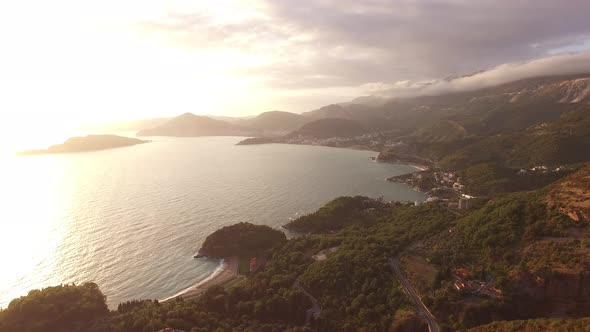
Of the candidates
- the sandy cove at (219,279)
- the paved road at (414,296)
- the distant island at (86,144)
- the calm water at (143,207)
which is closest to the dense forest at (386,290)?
the paved road at (414,296)

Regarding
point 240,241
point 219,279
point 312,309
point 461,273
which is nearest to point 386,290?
point 461,273

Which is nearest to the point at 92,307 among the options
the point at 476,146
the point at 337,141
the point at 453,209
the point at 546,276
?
the point at 546,276

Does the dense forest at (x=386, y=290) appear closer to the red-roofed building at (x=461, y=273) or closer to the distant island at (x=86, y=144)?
the red-roofed building at (x=461, y=273)

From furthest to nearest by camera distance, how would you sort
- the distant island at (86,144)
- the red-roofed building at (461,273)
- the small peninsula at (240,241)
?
the distant island at (86,144)
the small peninsula at (240,241)
the red-roofed building at (461,273)

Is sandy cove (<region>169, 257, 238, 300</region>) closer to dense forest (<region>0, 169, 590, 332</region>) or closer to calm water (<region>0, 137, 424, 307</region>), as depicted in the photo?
calm water (<region>0, 137, 424, 307</region>)

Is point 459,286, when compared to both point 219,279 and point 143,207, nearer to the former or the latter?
point 219,279

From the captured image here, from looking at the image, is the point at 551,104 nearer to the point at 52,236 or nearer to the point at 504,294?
the point at 504,294

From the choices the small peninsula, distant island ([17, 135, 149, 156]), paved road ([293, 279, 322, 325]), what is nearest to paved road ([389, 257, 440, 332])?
paved road ([293, 279, 322, 325])
